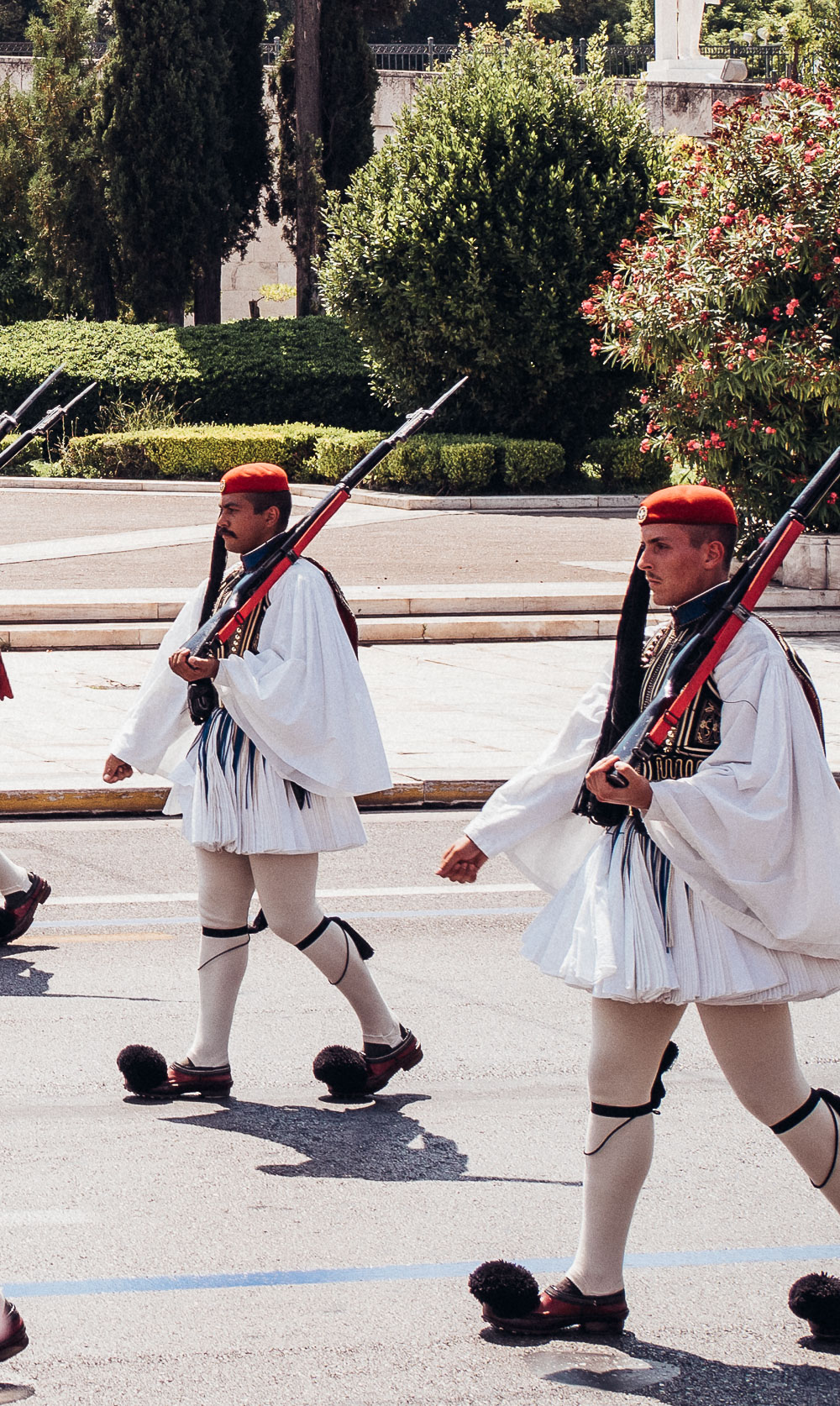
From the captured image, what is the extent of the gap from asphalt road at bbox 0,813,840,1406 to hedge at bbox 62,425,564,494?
19.2 meters

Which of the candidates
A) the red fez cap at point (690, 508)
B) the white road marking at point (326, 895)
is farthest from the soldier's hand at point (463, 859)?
the white road marking at point (326, 895)

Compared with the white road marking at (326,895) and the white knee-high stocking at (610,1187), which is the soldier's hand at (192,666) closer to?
the white knee-high stocking at (610,1187)

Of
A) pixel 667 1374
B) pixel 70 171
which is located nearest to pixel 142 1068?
pixel 667 1374

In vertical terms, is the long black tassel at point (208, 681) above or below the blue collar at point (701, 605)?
below

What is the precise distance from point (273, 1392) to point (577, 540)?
18.0 meters

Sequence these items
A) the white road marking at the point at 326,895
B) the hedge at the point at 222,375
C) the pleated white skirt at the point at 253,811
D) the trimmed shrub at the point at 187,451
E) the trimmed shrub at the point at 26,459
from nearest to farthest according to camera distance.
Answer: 1. the pleated white skirt at the point at 253,811
2. the white road marking at the point at 326,895
3. the trimmed shrub at the point at 187,451
4. the trimmed shrub at the point at 26,459
5. the hedge at the point at 222,375

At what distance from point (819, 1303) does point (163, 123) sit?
31.7m

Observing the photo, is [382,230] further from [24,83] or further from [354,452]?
[24,83]

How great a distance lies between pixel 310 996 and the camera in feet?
20.1

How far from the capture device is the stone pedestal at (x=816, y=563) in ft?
52.2

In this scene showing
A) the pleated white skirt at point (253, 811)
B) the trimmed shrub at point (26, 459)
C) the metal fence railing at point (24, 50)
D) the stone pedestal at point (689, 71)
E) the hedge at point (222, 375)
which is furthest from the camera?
the stone pedestal at point (689, 71)

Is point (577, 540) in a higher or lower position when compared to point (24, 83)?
lower

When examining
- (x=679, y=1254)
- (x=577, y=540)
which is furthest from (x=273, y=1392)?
(x=577, y=540)

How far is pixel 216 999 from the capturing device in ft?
16.8
